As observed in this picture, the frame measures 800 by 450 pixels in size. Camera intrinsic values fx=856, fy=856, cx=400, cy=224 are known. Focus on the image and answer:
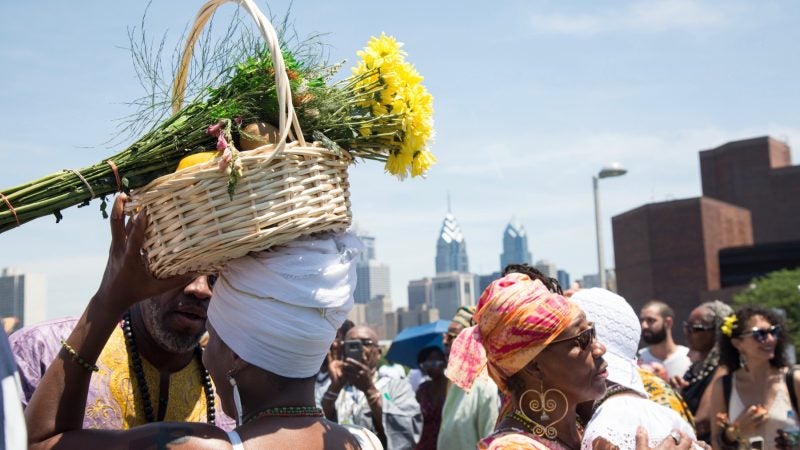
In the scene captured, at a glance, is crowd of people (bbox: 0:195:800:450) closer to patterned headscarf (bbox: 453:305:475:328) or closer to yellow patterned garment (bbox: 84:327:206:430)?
yellow patterned garment (bbox: 84:327:206:430)

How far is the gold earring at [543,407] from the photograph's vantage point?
3117 mm

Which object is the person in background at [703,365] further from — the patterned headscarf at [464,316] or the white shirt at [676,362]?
the patterned headscarf at [464,316]

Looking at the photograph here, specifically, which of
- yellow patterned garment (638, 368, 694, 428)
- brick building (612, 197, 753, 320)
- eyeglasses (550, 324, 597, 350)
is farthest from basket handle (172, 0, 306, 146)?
brick building (612, 197, 753, 320)

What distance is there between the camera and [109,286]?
2.46 m

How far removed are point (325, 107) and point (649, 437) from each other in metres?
1.60

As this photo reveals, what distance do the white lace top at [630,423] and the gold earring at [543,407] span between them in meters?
0.12

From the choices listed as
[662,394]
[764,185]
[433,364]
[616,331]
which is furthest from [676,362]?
[764,185]

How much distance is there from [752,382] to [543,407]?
406 centimetres

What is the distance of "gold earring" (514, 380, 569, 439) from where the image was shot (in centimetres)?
312

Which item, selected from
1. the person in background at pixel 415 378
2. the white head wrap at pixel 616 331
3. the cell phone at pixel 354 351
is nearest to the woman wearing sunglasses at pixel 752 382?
the white head wrap at pixel 616 331

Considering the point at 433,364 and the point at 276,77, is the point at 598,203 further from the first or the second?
the point at 276,77

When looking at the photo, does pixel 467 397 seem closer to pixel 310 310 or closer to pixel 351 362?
pixel 351 362

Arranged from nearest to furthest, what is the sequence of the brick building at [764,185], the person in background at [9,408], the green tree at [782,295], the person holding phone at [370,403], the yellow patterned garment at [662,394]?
the person in background at [9,408]
the yellow patterned garment at [662,394]
the person holding phone at [370,403]
the green tree at [782,295]
the brick building at [764,185]

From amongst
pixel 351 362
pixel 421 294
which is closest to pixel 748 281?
pixel 351 362
